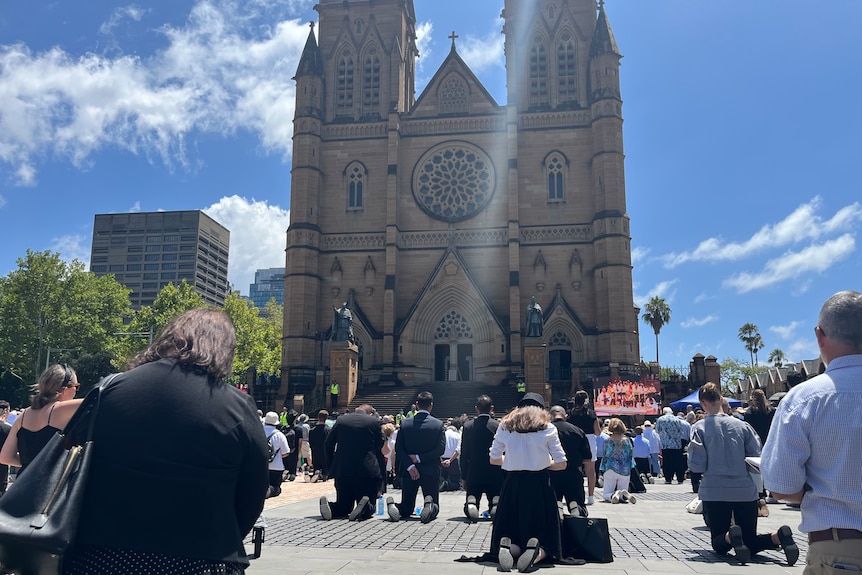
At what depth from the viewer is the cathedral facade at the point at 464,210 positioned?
37.3 meters

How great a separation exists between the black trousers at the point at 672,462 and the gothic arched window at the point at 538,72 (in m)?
26.8

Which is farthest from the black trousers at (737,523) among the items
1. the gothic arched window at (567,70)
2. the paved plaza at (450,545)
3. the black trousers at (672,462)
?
the gothic arched window at (567,70)

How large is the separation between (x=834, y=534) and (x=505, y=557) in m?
3.72

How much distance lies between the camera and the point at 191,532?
269 centimetres

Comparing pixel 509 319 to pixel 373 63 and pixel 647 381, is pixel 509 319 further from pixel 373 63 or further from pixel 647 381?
pixel 373 63

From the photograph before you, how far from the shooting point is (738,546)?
269 inches

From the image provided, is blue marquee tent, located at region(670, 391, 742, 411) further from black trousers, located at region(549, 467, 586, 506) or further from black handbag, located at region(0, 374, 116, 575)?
black handbag, located at region(0, 374, 116, 575)

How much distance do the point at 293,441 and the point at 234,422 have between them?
18023mm

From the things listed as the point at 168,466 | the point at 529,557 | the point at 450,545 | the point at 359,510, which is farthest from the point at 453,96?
the point at 168,466

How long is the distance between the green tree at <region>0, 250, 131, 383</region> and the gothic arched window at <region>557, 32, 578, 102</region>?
33206 mm

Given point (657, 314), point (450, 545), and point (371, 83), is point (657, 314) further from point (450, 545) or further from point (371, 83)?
point (450, 545)

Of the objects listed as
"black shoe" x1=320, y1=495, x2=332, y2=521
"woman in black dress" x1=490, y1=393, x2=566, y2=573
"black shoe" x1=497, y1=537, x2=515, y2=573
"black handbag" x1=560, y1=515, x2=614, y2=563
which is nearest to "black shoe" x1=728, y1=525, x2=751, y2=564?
"black handbag" x1=560, y1=515, x2=614, y2=563

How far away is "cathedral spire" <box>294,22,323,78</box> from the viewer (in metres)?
Result: 41.0

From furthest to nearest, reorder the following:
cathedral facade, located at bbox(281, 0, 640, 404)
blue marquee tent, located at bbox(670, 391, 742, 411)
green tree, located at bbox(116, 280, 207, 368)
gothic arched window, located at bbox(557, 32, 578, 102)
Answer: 1. green tree, located at bbox(116, 280, 207, 368)
2. gothic arched window, located at bbox(557, 32, 578, 102)
3. cathedral facade, located at bbox(281, 0, 640, 404)
4. blue marquee tent, located at bbox(670, 391, 742, 411)
